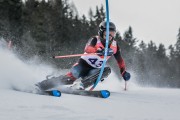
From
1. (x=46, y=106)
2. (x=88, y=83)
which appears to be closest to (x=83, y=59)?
(x=88, y=83)

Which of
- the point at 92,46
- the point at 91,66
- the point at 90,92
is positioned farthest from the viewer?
the point at 91,66

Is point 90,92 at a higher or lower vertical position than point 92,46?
lower

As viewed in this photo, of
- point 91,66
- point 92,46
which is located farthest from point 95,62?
point 92,46

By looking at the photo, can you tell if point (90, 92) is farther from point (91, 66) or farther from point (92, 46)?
point (92, 46)

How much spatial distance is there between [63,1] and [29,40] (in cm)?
1995

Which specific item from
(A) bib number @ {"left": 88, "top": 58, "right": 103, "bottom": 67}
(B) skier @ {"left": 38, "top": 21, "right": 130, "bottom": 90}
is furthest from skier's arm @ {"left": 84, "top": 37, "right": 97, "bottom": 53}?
(A) bib number @ {"left": 88, "top": 58, "right": 103, "bottom": 67}

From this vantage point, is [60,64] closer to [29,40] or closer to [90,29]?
[29,40]

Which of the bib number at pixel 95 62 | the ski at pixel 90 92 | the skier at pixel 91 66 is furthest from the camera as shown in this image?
the bib number at pixel 95 62

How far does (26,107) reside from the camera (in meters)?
4.72

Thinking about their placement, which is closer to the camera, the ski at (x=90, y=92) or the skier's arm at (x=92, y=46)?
the ski at (x=90, y=92)

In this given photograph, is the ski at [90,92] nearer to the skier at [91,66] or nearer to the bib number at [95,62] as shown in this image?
the skier at [91,66]

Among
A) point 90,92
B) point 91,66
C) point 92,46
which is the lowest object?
point 90,92

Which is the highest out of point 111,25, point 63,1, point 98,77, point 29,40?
point 63,1

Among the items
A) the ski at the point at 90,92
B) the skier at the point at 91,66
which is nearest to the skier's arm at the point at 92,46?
the skier at the point at 91,66
